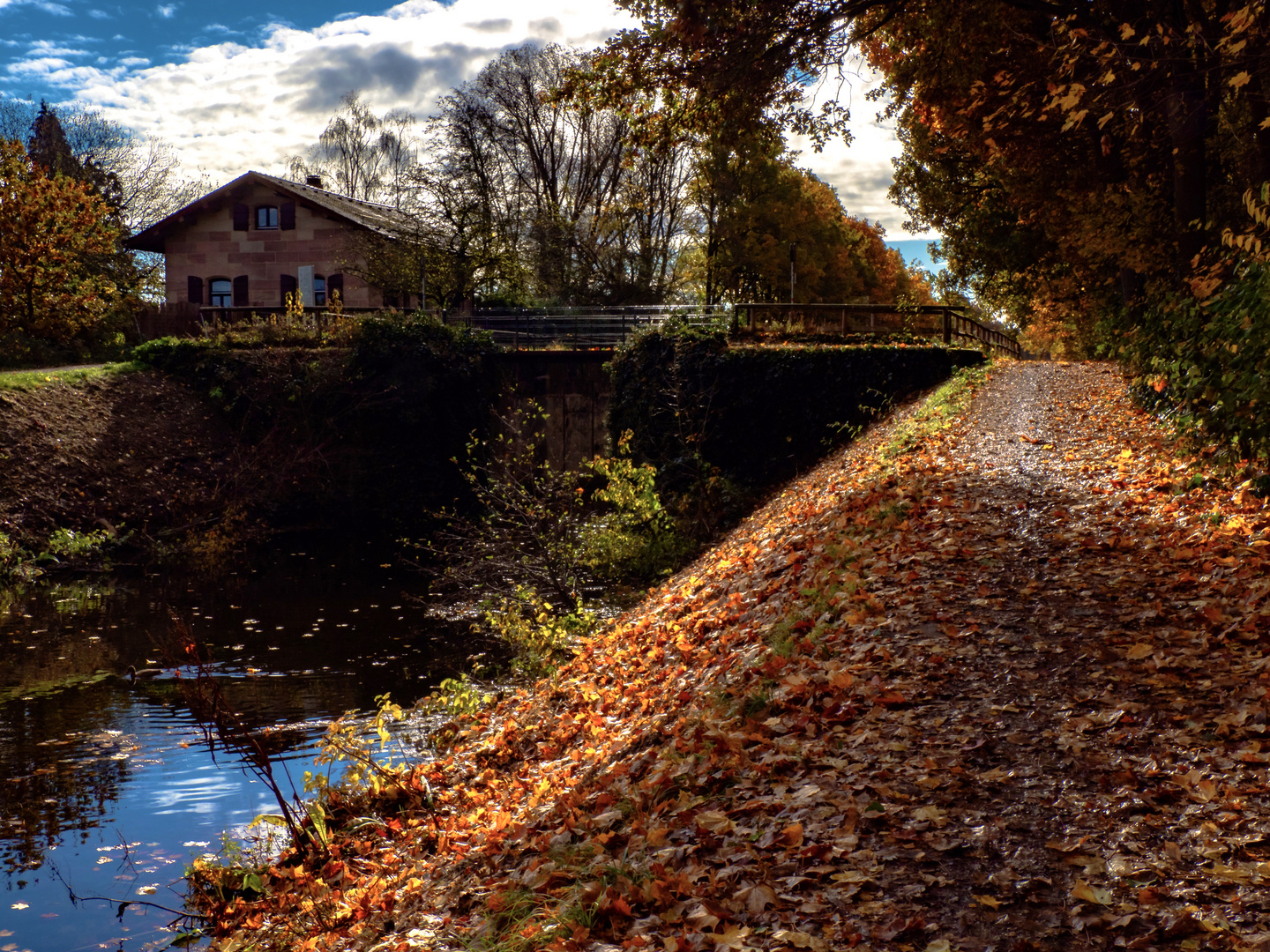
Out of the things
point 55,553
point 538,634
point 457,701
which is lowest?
point 457,701

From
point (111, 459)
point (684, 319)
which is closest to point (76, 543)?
point (111, 459)

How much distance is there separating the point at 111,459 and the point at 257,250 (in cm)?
1927

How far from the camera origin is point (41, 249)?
24.8 m

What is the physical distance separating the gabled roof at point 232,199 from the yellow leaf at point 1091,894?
3589 cm

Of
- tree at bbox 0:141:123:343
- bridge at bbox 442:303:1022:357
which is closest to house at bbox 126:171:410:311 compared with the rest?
A: bridge at bbox 442:303:1022:357

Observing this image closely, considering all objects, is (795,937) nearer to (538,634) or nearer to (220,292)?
(538,634)

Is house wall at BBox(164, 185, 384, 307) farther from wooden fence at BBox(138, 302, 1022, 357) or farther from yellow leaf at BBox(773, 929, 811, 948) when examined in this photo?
yellow leaf at BBox(773, 929, 811, 948)

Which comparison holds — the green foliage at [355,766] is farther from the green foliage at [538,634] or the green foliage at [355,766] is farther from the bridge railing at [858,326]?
the bridge railing at [858,326]

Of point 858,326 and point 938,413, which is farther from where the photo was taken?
point 858,326

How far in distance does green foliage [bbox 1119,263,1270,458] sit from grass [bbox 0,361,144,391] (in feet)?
79.1

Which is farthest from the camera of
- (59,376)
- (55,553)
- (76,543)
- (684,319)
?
(684,319)

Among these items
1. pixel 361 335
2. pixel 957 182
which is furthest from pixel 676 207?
pixel 361 335

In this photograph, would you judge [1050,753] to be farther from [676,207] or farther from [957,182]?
[676,207]

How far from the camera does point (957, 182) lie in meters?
26.0
